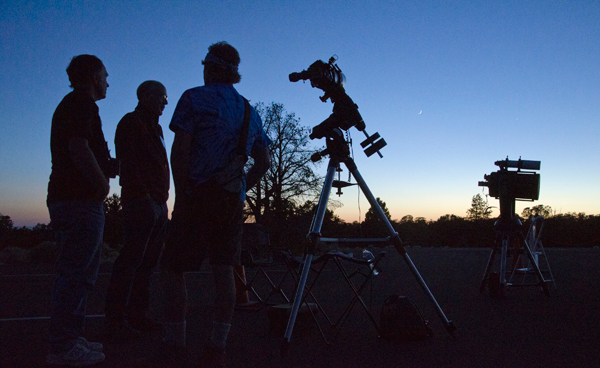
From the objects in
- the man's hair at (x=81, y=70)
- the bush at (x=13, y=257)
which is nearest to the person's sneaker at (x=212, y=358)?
the man's hair at (x=81, y=70)

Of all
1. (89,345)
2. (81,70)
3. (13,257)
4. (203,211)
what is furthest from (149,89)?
(13,257)

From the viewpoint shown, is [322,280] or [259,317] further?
[322,280]

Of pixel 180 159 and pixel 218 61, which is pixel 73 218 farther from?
pixel 218 61

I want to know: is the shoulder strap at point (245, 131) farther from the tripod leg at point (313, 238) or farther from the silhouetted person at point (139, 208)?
the silhouetted person at point (139, 208)

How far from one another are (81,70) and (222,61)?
1.03 metres

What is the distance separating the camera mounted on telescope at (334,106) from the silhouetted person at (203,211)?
0.89 meters

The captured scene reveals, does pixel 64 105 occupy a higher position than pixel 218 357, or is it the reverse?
pixel 64 105

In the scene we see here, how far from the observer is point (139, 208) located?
140 inches

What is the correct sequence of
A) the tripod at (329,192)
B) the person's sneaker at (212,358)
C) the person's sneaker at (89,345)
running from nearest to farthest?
the person's sneaker at (212,358) → the person's sneaker at (89,345) → the tripod at (329,192)

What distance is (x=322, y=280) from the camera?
27.1 feet

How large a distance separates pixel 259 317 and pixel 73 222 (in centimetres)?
253

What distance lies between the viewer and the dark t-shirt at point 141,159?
3604 mm

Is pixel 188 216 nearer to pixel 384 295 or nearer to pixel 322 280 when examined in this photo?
pixel 384 295

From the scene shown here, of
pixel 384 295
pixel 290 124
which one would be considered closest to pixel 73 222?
pixel 384 295
